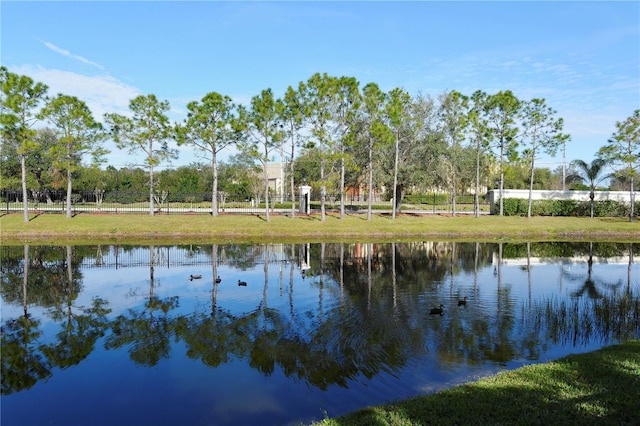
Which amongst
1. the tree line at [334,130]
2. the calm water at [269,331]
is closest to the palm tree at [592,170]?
the tree line at [334,130]

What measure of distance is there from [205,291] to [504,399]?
11.1 meters

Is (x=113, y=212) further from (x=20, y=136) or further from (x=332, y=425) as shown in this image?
(x=332, y=425)

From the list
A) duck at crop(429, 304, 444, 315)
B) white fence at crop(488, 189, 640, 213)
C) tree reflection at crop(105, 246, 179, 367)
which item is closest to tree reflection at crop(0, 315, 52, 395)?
tree reflection at crop(105, 246, 179, 367)

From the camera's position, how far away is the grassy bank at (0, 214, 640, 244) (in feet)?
96.9

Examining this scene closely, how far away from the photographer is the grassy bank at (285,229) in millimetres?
29547

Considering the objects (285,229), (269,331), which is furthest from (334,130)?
(269,331)

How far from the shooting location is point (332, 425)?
6.01 meters

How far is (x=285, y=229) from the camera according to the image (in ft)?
105

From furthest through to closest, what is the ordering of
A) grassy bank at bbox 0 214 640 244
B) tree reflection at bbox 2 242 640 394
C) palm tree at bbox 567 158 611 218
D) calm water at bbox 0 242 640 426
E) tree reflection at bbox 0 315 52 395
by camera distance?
palm tree at bbox 567 158 611 218 < grassy bank at bbox 0 214 640 244 < tree reflection at bbox 2 242 640 394 < tree reflection at bbox 0 315 52 395 < calm water at bbox 0 242 640 426

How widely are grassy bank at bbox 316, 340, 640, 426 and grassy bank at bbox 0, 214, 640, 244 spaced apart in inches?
912

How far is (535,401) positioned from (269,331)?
20.8 feet

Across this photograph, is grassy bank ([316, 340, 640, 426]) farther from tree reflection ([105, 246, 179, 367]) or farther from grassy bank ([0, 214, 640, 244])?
grassy bank ([0, 214, 640, 244])

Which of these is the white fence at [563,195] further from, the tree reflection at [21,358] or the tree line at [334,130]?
the tree reflection at [21,358]

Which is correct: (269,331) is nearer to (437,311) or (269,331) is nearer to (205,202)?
(437,311)
